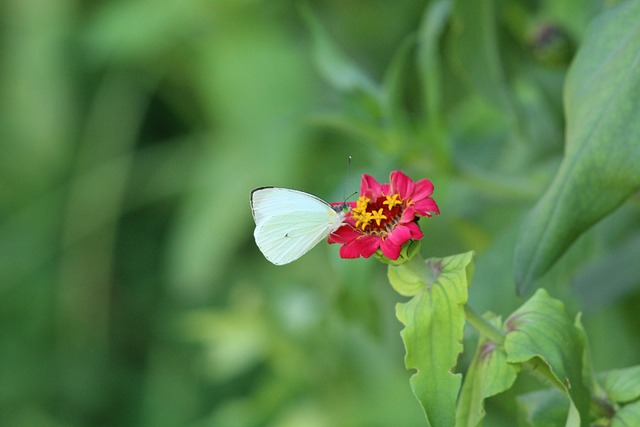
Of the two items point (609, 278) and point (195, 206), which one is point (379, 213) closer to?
point (609, 278)

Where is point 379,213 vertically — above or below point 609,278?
above

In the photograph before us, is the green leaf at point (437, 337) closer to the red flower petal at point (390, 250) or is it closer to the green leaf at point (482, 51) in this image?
the red flower petal at point (390, 250)

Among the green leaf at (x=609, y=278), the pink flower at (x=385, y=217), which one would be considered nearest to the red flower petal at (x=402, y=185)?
the pink flower at (x=385, y=217)

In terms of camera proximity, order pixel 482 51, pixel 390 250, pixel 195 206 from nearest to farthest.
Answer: pixel 390 250 < pixel 482 51 < pixel 195 206

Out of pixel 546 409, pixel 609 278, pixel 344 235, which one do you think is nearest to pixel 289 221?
pixel 344 235

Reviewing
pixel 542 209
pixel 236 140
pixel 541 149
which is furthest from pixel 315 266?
pixel 542 209
